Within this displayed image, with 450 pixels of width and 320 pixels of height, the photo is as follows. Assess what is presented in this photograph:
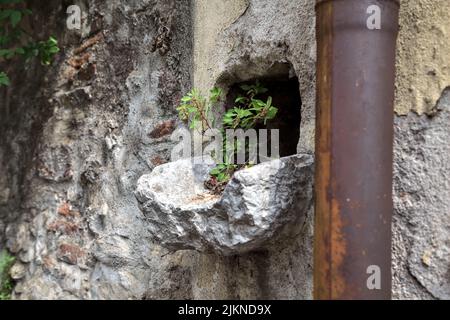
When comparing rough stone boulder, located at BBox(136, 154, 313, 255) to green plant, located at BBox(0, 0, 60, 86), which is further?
green plant, located at BBox(0, 0, 60, 86)

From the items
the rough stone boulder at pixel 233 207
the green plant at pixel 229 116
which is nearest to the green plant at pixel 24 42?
the green plant at pixel 229 116

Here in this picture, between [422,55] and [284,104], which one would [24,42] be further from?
[422,55]

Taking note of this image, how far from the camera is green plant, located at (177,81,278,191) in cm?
143

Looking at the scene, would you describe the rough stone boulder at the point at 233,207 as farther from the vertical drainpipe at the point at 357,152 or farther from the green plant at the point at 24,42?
the green plant at the point at 24,42

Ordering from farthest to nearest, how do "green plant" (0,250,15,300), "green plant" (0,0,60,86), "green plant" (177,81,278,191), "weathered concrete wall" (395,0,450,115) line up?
1. "green plant" (0,250,15,300)
2. "green plant" (0,0,60,86)
3. "green plant" (177,81,278,191)
4. "weathered concrete wall" (395,0,450,115)

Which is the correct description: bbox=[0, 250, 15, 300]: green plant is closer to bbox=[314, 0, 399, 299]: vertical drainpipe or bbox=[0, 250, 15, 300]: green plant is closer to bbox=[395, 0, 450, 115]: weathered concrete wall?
bbox=[314, 0, 399, 299]: vertical drainpipe

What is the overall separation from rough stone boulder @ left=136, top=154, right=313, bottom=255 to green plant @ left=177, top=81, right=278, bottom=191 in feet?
0.27

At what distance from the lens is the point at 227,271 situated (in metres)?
1.57

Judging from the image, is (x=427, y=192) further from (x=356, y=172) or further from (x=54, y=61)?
(x=54, y=61)

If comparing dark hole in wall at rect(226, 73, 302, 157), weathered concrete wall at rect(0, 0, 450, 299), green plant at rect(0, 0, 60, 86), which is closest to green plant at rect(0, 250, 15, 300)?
weathered concrete wall at rect(0, 0, 450, 299)

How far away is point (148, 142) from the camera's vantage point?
1.96 m

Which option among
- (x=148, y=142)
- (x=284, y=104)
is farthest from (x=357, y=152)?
(x=148, y=142)

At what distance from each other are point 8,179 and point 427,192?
2216mm
